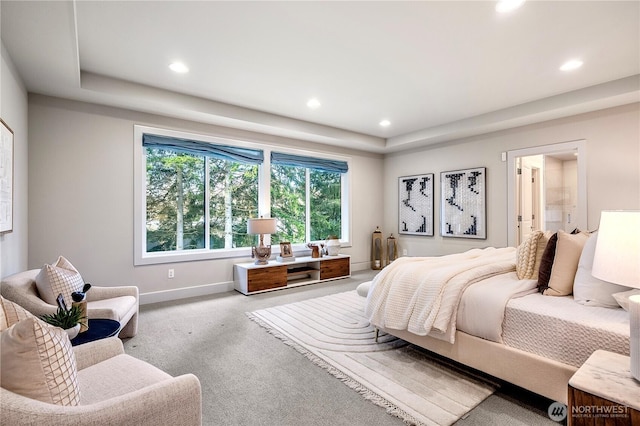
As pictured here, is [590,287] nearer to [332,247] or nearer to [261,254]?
[261,254]

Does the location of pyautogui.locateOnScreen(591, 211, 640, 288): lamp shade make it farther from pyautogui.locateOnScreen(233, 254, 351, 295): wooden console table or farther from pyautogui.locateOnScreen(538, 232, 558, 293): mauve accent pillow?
pyautogui.locateOnScreen(233, 254, 351, 295): wooden console table

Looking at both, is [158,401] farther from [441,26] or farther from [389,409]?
[441,26]

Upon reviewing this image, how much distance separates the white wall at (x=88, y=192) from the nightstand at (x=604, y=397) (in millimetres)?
4193

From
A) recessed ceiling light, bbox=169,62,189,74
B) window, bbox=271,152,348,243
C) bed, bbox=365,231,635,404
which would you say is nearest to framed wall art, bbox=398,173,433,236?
window, bbox=271,152,348,243

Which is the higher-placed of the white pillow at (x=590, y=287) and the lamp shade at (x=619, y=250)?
the lamp shade at (x=619, y=250)

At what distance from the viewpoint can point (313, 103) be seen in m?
4.20

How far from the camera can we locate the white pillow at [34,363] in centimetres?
95

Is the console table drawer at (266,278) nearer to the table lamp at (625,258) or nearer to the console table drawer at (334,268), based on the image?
the console table drawer at (334,268)

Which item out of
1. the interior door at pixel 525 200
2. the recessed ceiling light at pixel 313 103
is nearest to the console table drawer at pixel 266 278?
the recessed ceiling light at pixel 313 103

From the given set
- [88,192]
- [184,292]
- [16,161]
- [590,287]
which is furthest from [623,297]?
[88,192]

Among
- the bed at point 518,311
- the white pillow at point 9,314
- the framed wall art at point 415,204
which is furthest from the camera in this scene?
the framed wall art at point 415,204

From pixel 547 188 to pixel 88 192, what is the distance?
620 centimetres

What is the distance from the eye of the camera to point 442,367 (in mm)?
2346

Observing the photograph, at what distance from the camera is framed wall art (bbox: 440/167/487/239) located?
5086mm
